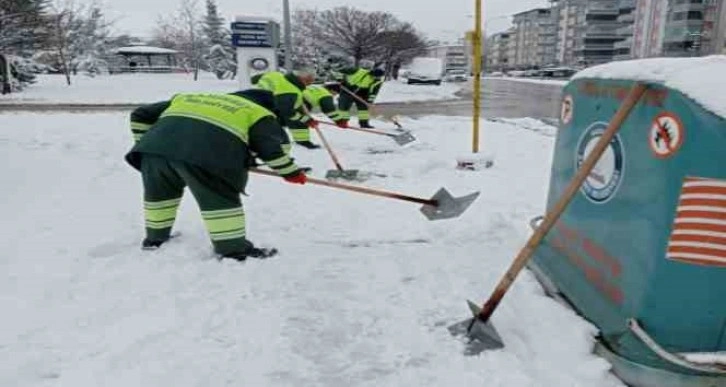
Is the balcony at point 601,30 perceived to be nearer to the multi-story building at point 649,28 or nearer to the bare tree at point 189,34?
the multi-story building at point 649,28

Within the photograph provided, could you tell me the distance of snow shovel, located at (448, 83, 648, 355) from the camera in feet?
6.72

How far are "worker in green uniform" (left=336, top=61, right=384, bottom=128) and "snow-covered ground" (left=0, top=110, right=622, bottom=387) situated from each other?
4.91 metres

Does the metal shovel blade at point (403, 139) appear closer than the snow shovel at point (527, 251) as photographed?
No

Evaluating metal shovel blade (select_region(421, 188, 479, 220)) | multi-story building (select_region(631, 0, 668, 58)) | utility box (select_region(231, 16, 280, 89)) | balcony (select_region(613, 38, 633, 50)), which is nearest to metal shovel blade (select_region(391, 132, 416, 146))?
metal shovel blade (select_region(421, 188, 479, 220))

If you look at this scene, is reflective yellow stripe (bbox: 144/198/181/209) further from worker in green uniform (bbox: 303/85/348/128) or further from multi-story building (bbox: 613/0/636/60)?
multi-story building (bbox: 613/0/636/60)

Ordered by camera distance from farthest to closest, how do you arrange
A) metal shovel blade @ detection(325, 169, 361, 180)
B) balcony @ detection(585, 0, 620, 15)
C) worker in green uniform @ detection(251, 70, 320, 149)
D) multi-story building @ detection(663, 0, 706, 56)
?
balcony @ detection(585, 0, 620, 15) < multi-story building @ detection(663, 0, 706, 56) < worker in green uniform @ detection(251, 70, 320, 149) < metal shovel blade @ detection(325, 169, 361, 180)

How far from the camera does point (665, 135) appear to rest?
6.30 feet

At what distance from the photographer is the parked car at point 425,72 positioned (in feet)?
108

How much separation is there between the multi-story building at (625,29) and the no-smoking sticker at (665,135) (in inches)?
3033

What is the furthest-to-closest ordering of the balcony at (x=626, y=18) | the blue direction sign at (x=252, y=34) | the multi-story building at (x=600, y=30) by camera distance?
1. the multi-story building at (x=600, y=30)
2. the balcony at (x=626, y=18)
3. the blue direction sign at (x=252, y=34)

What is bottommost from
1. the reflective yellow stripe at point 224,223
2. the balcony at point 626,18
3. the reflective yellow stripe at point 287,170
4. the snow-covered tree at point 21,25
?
the reflective yellow stripe at point 224,223

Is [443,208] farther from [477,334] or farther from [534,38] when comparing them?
[534,38]

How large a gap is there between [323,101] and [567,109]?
5445 millimetres

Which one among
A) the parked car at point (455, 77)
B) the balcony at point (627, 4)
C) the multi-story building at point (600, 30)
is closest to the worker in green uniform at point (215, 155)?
the parked car at point (455, 77)
